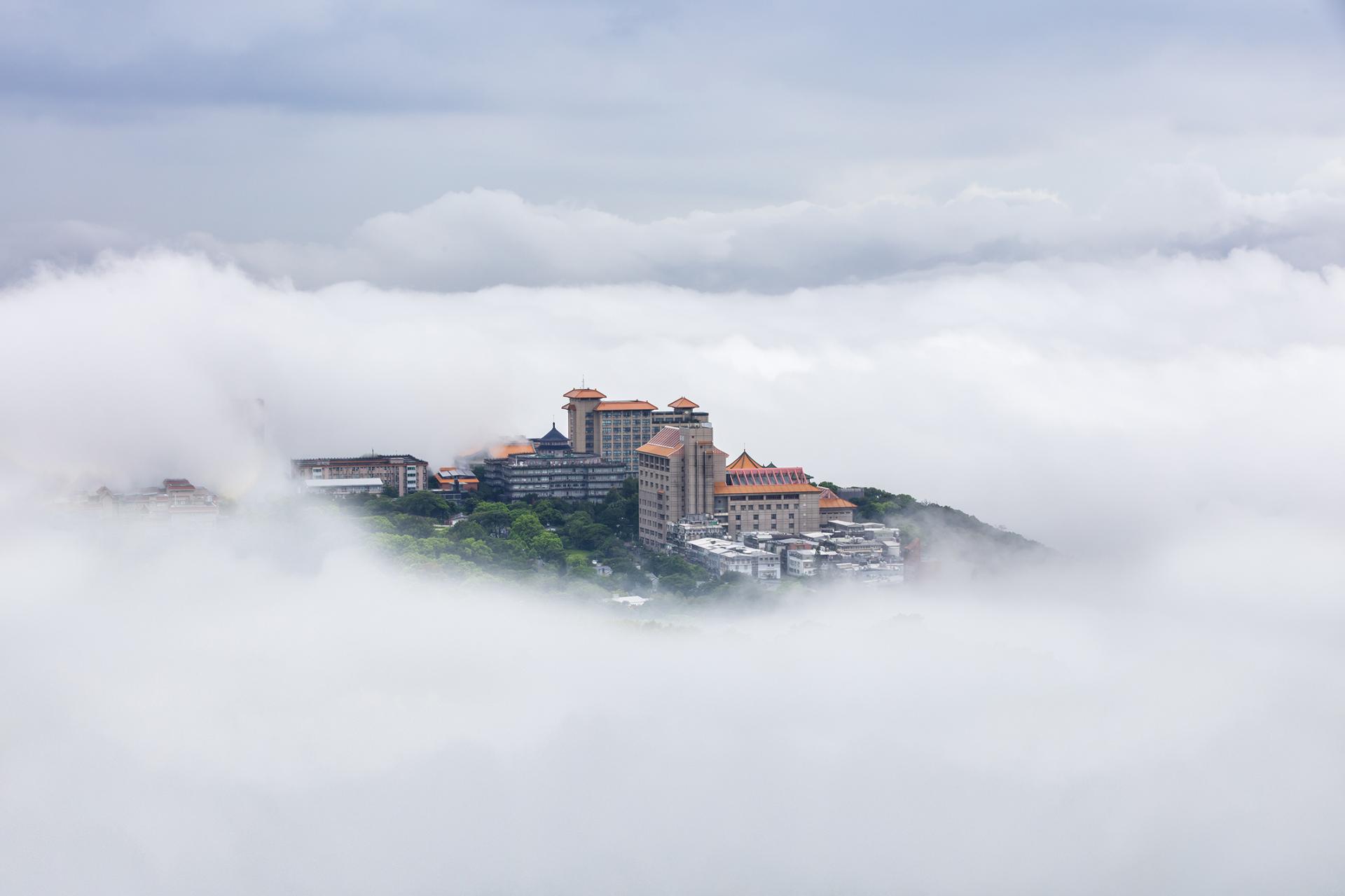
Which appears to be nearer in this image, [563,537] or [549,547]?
[549,547]

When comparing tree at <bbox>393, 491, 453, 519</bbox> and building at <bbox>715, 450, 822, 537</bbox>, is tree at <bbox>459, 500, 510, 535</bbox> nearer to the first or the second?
tree at <bbox>393, 491, 453, 519</bbox>

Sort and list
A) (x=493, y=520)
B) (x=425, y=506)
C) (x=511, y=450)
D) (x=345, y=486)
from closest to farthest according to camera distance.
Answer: (x=493, y=520), (x=425, y=506), (x=345, y=486), (x=511, y=450)

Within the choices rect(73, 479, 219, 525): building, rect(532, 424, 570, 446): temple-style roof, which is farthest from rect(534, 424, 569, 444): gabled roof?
rect(73, 479, 219, 525): building

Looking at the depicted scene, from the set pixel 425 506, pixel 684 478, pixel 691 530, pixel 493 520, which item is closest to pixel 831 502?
pixel 684 478

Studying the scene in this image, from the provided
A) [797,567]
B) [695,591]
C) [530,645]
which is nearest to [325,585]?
[530,645]

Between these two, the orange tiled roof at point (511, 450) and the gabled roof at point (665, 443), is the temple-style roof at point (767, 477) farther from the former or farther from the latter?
the orange tiled roof at point (511, 450)

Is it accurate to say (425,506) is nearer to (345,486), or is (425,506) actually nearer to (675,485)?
(345,486)
